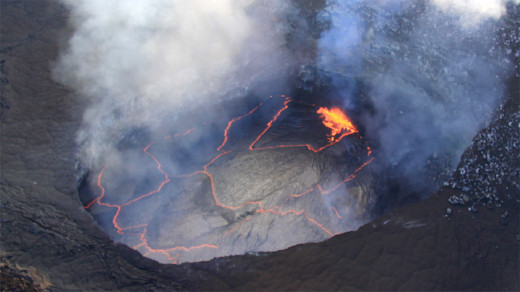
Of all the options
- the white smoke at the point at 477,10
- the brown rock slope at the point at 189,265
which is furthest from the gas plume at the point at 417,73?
the brown rock slope at the point at 189,265

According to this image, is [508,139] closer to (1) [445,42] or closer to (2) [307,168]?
(1) [445,42]

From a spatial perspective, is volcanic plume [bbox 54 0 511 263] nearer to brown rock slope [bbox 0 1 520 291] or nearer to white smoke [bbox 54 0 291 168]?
white smoke [bbox 54 0 291 168]

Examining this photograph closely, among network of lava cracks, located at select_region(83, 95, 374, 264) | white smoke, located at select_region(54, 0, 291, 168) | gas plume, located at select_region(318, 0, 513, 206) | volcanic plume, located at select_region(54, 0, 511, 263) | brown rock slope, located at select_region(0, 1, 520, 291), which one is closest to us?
brown rock slope, located at select_region(0, 1, 520, 291)

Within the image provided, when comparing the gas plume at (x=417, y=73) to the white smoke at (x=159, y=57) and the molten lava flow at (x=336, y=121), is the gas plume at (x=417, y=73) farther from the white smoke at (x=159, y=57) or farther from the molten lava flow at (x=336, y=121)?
the white smoke at (x=159, y=57)

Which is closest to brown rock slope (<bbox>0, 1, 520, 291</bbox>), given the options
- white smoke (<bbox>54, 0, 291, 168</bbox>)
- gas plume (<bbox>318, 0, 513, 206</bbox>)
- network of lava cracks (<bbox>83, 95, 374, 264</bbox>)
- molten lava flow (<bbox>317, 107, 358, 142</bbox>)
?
network of lava cracks (<bbox>83, 95, 374, 264</bbox>)

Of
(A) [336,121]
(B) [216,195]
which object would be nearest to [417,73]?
(A) [336,121]

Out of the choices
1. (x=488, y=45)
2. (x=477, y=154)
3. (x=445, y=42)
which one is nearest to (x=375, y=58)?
(x=445, y=42)
